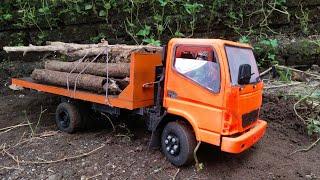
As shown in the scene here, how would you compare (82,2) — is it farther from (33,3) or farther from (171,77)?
(171,77)

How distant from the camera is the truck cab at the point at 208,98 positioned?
4.99m

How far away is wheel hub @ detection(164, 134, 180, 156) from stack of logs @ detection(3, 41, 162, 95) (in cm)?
111

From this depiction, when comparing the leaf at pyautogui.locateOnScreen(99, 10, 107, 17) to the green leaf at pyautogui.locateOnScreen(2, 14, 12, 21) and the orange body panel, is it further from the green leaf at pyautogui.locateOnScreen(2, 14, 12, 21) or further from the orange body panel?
the orange body panel

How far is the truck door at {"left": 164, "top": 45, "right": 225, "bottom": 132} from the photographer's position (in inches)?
198

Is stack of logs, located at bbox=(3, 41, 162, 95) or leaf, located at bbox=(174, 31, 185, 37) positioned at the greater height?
leaf, located at bbox=(174, 31, 185, 37)

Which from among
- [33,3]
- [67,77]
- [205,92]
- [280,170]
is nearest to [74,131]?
[67,77]

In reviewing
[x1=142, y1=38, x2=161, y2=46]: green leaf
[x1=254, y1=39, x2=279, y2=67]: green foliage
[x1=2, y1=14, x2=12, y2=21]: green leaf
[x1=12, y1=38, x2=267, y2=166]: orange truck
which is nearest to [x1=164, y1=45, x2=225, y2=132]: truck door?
[x1=12, y1=38, x2=267, y2=166]: orange truck

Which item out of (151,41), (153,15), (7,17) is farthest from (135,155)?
(7,17)

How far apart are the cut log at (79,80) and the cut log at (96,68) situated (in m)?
0.13

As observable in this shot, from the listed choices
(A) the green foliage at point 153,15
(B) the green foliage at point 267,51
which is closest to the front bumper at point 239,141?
(B) the green foliage at point 267,51

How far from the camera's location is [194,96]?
5223 millimetres

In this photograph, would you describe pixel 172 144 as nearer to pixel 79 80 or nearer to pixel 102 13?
pixel 79 80

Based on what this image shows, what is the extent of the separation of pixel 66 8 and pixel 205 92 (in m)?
5.61

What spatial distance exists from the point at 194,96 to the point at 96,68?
77.8 inches
